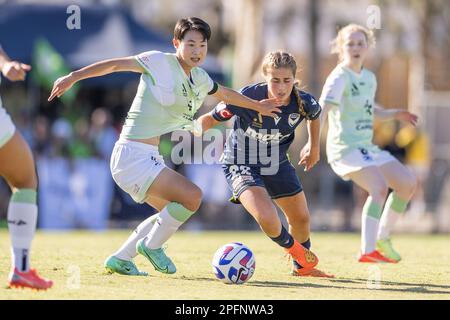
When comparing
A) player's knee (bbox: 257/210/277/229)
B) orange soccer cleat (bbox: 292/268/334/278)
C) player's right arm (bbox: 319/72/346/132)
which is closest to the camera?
player's knee (bbox: 257/210/277/229)

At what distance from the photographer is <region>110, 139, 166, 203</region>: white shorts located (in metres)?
7.95

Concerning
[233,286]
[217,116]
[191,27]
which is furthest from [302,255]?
[191,27]

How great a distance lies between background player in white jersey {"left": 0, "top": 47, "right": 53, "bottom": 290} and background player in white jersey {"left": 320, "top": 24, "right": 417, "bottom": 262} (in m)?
3.92

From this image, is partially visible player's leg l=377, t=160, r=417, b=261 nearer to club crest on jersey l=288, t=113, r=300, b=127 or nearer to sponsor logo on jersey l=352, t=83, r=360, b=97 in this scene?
sponsor logo on jersey l=352, t=83, r=360, b=97

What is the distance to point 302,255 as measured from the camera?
839 centimetres

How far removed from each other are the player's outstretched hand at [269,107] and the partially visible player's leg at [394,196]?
2.32 m

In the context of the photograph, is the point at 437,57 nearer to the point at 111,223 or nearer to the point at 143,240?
the point at 111,223

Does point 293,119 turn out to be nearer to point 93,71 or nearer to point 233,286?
point 233,286

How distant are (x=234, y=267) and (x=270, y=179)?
3.53 feet

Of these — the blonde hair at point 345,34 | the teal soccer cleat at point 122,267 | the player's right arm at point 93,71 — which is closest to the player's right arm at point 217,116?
the player's right arm at point 93,71

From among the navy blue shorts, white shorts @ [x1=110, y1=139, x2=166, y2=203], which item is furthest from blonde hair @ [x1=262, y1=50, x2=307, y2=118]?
white shorts @ [x1=110, y1=139, x2=166, y2=203]

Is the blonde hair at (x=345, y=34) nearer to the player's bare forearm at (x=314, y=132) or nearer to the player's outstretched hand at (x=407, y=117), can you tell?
the player's outstretched hand at (x=407, y=117)

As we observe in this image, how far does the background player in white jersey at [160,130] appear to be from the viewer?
7945 millimetres

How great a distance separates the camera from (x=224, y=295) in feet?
23.4
